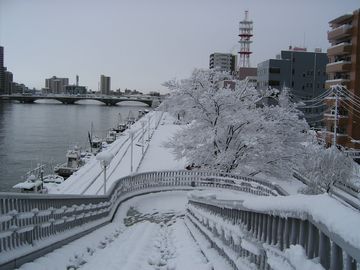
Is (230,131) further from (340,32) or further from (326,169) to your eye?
(340,32)

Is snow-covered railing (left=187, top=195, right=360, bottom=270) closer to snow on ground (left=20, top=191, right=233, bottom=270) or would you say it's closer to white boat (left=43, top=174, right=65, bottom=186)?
snow on ground (left=20, top=191, right=233, bottom=270)

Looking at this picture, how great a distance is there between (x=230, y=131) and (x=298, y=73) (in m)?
53.3

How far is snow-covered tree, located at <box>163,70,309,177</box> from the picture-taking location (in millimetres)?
24406

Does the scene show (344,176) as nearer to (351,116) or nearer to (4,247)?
(351,116)

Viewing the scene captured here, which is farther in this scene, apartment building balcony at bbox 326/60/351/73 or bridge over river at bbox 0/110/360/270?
apartment building balcony at bbox 326/60/351/73

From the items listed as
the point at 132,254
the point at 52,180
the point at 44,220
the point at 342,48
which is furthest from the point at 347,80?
the point at 44,220

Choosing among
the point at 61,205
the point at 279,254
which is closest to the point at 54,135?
the point at 61,205

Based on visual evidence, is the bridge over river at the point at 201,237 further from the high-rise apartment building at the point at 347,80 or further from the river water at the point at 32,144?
the high-rise apartment building at the point at 347,80

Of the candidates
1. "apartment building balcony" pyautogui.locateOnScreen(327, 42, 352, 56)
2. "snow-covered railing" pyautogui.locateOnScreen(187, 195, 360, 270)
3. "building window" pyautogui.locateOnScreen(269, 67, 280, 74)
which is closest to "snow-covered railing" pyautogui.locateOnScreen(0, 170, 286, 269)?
"snow-covered railing" pyautogui.locateOnScreen(187, 195, 360, 270)

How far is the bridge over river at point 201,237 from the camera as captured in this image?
9.03 feet

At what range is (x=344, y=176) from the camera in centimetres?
2603

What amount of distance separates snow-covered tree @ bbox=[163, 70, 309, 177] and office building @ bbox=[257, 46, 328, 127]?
47.3 meters

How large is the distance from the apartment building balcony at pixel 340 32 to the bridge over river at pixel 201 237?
36.7 meters

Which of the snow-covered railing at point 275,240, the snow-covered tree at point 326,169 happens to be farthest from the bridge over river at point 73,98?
the snow-covered railing at point 275,240
